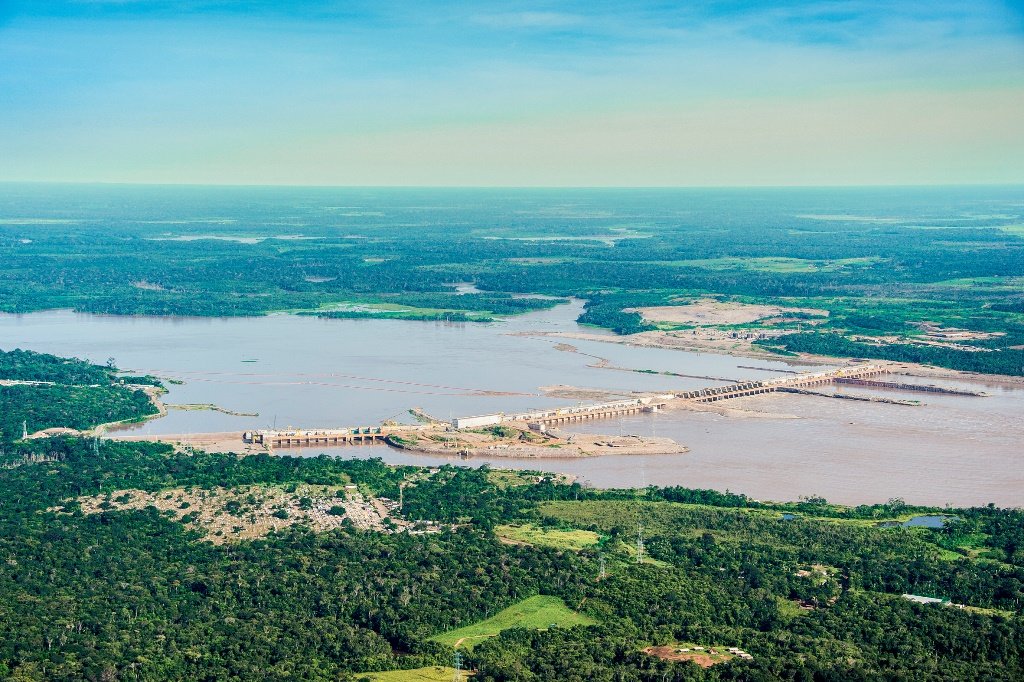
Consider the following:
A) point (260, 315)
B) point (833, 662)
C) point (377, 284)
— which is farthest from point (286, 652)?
point (377, 284)

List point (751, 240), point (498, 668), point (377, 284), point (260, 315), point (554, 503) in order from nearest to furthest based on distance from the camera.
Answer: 1. point (498, 668)
2. point (554, 503)
3. point (260, 315)
4. point (377, 284)
5. point (751, 240)

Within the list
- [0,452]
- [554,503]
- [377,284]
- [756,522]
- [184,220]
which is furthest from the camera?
[184,220]

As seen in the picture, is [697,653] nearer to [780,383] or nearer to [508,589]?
[508,589]

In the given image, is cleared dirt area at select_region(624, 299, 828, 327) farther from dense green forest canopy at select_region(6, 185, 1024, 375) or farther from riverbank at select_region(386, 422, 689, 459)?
riverbank at select_region(386, 422, 689, 459)

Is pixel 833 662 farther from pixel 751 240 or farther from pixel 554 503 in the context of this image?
pixel 751 240

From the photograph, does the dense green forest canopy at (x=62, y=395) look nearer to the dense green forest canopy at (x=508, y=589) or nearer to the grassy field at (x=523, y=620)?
the dense green forest canopy at (x=508, y=589)

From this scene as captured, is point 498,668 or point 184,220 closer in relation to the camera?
point 498,668

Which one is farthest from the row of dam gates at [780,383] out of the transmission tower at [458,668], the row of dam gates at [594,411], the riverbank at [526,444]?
the transmission tower at [458,668]
